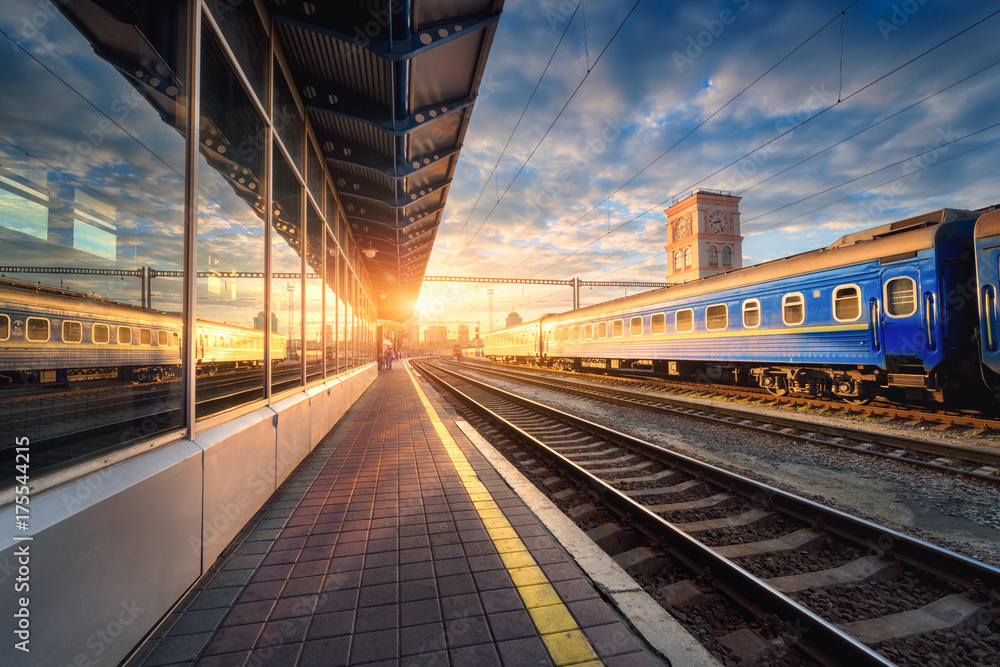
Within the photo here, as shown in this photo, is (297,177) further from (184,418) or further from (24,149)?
(24,149)

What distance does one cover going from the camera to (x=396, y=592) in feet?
8.71

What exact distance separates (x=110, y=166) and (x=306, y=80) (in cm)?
483

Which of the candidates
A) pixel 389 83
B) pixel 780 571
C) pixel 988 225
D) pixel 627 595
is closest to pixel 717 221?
pixel 988 225

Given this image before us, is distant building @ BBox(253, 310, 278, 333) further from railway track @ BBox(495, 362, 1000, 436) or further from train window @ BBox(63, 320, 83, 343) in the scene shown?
railway track @ BBox(495, 362, 1000, 436)

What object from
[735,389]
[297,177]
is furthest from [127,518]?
[735,389]

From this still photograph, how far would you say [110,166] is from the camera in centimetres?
230

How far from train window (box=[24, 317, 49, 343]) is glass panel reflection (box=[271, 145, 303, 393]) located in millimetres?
3303

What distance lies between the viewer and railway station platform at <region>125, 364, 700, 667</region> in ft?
6.97

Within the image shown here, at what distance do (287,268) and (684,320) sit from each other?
11321 millimetres

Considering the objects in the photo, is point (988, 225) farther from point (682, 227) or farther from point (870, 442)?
point (682, 227)

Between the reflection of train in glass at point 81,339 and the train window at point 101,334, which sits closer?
the reflection of train in glass at point 81,339

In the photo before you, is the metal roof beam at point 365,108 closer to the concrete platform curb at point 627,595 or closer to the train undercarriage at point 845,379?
the concrete platform curb at point 627,595

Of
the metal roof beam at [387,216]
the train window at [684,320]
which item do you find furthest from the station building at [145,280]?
the train window at [684,320]

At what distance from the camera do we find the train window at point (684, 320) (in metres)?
12.9
